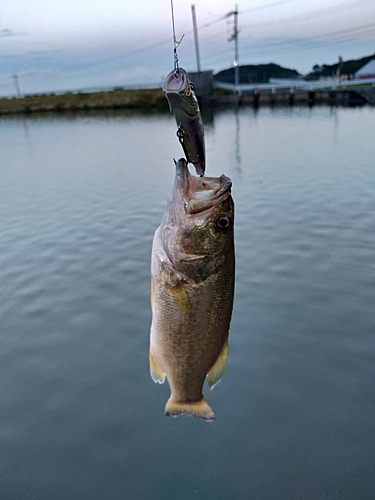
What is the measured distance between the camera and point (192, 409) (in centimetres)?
335

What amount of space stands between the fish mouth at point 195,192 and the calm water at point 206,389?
9.66 ft

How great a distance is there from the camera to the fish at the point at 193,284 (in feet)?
10.1

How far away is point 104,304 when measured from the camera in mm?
7848

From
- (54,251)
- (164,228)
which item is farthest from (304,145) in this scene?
(164,228)

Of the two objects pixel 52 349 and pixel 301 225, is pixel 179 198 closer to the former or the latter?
pixel 52 349

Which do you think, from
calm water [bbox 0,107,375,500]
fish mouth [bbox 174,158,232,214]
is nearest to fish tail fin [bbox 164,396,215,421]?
calm water [bbox 0,107,375,500]

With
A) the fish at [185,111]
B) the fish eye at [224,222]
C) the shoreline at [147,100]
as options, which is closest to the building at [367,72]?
the shoreline at [147,100]

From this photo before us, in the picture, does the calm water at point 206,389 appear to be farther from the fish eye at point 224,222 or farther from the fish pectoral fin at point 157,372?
the fish eye at point 224,222

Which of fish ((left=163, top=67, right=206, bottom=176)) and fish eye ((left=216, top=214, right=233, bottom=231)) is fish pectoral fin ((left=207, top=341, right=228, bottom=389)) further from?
fish ((left=163, top=67, right=206, bottom=176))

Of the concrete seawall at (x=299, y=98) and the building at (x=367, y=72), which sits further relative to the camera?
the building at (x=367, y=72)

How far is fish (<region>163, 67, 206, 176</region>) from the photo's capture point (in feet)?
10.7

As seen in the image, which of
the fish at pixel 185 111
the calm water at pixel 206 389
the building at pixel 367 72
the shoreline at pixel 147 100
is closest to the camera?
the fish at pixel 185 111

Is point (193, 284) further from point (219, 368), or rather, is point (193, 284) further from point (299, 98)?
point (299, 98)

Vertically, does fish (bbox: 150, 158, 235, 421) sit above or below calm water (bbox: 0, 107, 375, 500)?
above
